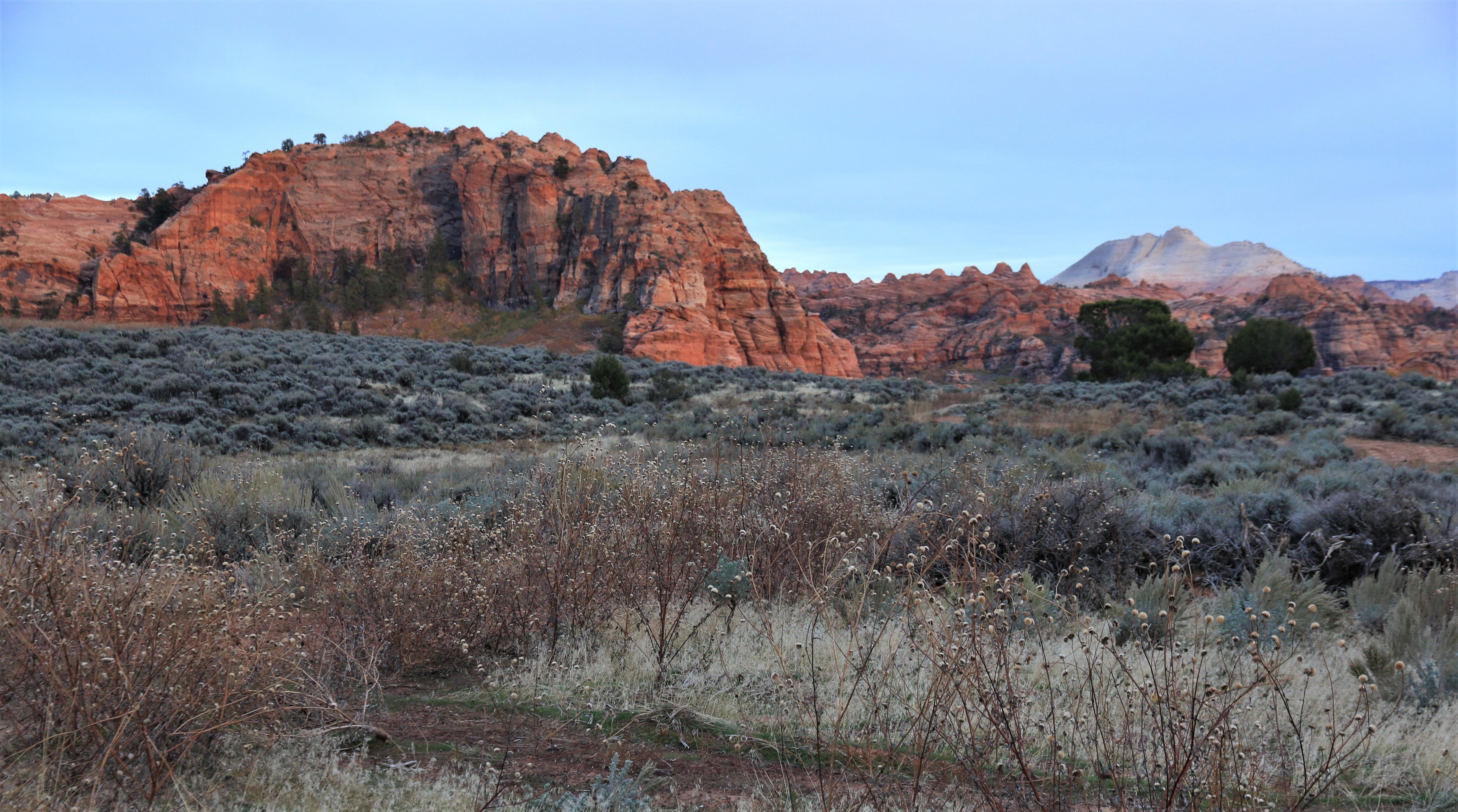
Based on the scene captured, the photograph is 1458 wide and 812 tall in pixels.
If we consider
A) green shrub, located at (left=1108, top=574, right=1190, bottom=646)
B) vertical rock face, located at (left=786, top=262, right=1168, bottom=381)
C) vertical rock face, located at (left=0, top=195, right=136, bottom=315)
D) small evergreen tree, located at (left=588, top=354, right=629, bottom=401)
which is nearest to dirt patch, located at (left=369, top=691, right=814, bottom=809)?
green shrub, located at (left=1108, top=574, right=1190, bottom=646)

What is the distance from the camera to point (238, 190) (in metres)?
58.8

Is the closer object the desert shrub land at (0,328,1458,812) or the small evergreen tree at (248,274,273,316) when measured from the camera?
the desert shrub land at (0,328,1458,812)

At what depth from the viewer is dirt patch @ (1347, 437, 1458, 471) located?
967 cm

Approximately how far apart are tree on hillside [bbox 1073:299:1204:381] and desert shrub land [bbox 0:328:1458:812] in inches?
1338

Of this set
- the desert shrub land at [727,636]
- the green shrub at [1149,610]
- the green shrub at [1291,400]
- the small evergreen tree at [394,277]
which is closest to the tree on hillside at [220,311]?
the small evergreen tree at [394,277]

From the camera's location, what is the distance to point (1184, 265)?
14738 cm

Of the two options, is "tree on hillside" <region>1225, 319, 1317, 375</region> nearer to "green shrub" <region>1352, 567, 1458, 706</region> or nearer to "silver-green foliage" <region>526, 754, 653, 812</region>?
"green shrub" <region>1352, 567, 1458, 706</region>

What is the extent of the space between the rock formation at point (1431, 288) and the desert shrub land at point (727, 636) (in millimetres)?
157879

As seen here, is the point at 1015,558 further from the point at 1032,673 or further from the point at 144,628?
the point at 144,628

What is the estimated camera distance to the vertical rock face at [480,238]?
54.0 meters

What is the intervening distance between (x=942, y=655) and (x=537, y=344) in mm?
52122

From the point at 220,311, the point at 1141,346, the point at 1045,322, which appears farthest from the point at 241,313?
the point at 1045,322

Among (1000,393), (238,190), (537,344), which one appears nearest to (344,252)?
(238,190)

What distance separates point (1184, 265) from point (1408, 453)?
163 m
